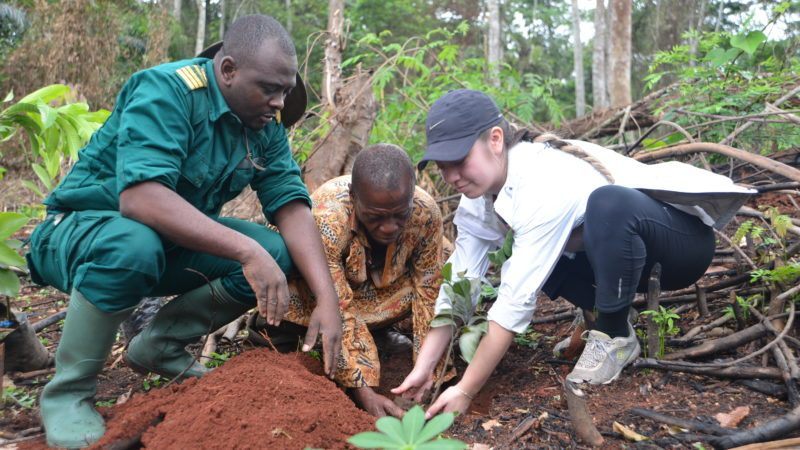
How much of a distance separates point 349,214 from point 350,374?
2.23 ft

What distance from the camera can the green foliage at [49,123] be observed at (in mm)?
2893

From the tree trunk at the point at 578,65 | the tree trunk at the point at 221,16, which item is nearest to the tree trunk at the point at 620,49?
the tree trunk at the point at 578,65

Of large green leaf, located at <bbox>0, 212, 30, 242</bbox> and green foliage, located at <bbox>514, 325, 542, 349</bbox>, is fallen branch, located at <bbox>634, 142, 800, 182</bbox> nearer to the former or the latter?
green foliage, located at <bbox>514, 325, 542, 349</bbox>

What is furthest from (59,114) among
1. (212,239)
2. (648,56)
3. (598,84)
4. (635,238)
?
(648,56)

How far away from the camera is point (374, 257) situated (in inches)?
126

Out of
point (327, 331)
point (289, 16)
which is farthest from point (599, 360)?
point (289, 16)

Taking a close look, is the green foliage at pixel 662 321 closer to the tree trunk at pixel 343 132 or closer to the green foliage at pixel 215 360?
the green foliage at pixel 215 360

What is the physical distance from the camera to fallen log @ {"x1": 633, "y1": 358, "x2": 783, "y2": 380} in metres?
2.53

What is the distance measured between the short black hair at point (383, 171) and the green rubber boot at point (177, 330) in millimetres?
697

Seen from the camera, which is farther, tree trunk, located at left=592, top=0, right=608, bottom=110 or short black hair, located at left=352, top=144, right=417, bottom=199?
tree trunk, located at left=592, top=0, right=608, bottom=110

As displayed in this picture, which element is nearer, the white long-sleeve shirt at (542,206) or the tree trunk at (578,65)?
the white long-sleeve shirt at (542,206)

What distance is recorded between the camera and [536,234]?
2.51 meters

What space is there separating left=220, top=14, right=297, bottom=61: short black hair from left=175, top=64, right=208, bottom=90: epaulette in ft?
0.36

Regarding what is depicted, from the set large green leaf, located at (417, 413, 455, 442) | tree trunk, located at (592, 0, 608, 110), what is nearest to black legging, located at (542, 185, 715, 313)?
large green leaf, located at (417, 413, 455, 442)
